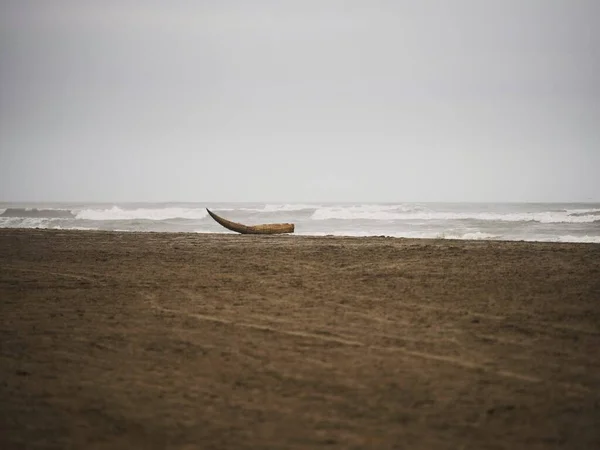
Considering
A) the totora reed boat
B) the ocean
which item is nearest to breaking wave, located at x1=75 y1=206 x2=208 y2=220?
the ocean

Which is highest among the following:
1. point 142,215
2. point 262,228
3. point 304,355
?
point 142,215

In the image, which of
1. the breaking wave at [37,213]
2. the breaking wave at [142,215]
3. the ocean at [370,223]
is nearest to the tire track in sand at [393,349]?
the ocean at [370,223]

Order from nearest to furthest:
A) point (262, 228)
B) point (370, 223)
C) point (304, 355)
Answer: point (304, 355)
point (262, 228)
point (370, 223)

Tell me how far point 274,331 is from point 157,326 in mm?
911

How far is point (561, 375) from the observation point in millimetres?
2734

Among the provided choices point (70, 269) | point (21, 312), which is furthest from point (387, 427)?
point (70, 269)

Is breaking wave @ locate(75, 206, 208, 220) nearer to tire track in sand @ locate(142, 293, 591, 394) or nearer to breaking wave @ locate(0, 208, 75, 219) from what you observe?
breaking wave @ locate(0, 208, 75, 219)

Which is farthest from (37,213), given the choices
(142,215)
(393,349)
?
(393,349)

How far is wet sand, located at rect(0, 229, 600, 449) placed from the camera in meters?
2.20

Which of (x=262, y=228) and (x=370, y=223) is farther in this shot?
(x=370, y=223)

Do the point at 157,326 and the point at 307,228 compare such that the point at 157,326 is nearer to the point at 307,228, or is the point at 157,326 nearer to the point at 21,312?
the point at 21,312

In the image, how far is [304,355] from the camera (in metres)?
3.06

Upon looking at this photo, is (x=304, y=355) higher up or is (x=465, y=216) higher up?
(x=465, y=216)

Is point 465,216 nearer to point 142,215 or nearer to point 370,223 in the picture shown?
point 370,223
